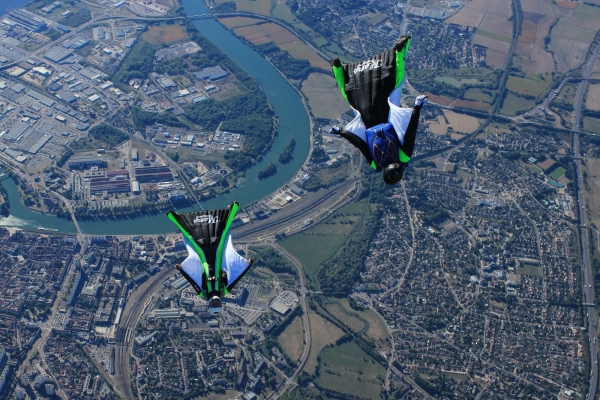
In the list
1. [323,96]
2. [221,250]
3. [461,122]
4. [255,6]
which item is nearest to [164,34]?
[255,6]

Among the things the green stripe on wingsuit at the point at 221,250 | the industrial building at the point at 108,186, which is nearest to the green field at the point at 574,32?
the industrial building at the point at 108,186

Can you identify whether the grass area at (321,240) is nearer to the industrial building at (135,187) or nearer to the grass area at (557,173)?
the industrial building at (135,187)

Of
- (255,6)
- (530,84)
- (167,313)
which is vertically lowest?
(530,84)

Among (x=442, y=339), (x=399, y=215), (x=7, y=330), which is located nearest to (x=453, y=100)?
(x=399, y=215)

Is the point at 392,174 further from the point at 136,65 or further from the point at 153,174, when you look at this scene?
the point at 136,65

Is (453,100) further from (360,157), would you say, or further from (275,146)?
(275,146)

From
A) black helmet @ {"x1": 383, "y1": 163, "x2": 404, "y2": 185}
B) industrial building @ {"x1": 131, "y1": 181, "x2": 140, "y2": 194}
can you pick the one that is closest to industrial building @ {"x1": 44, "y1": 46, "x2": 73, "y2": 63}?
industrial building @ {"x1": 131, "y1": 181, "x2": 140, "y2": 194}
